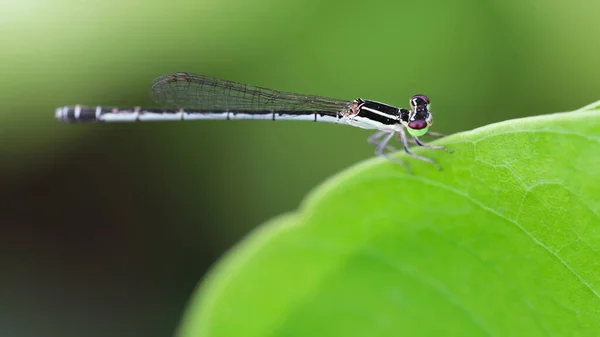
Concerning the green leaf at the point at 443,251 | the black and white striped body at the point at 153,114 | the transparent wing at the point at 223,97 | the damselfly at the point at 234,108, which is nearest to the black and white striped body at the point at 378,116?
the damselfly at the point at 234,108

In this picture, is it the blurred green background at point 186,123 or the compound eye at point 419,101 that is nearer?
the compound eye at point 419,101

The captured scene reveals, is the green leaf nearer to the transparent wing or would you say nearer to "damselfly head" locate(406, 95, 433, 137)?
"damselfly head" locate(406, 95, 433, 137)

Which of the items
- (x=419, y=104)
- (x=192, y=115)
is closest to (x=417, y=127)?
(x=419, y=104)

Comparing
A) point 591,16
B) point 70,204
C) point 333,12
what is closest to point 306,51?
point 333,12

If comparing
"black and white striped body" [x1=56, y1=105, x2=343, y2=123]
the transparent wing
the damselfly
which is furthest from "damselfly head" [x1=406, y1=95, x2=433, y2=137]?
"black and white striped body" [x1=56, y1=105, x2=343, y2=123]

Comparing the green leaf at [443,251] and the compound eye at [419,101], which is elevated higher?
the compound eye at [419,101]

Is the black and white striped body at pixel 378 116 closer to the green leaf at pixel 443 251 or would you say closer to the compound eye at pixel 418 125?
the compound eye at pixel 418 125

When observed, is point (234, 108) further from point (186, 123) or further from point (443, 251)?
point (443, 251)
